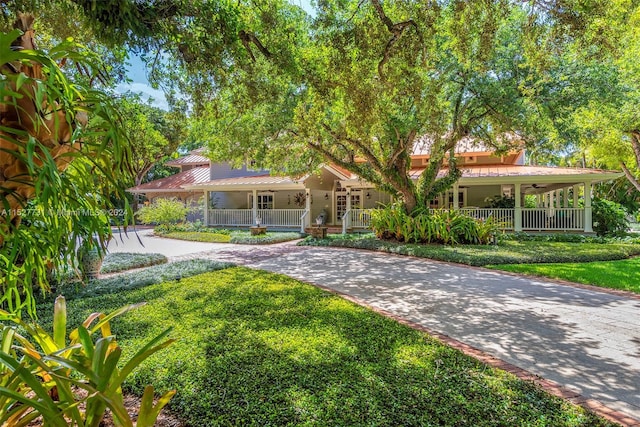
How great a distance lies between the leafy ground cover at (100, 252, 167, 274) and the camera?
9664 millimetres

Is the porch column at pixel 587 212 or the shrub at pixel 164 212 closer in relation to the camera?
the porch column at pixel 587 212

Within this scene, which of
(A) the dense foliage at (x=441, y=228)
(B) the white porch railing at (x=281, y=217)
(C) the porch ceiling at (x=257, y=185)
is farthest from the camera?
(B) the white porch railing at (x=281, y=217)

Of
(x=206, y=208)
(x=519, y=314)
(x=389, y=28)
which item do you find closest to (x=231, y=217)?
(x=206, y=208)

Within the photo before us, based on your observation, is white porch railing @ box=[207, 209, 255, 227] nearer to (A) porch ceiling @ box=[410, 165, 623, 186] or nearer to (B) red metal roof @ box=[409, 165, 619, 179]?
(B) red metal roof @ box=[409, 165, 619, 179]

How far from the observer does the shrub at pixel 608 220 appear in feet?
53.7

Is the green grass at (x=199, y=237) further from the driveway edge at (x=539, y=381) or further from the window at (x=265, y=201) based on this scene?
the driveway edge at (x=539, y=381)

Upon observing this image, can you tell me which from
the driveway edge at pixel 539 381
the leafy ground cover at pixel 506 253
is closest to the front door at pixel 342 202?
the leafy ground cover at pixel 506 253

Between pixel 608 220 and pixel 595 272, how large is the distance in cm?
1058

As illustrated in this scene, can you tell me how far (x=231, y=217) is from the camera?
23094 millimetres

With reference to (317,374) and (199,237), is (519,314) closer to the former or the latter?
(317,374)

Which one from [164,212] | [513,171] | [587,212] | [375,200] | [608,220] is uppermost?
[513,171]

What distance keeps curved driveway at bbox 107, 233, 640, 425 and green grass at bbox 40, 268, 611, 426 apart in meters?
0.66

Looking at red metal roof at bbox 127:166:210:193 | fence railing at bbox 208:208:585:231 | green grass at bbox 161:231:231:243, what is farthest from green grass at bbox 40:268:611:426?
red metal roof at bbox 127:166:210:193

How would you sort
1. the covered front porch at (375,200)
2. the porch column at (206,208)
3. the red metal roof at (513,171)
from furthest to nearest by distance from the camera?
the porch column at (206,208) < the covered front porch at (375,200) < the red metal roof at (513,171)
